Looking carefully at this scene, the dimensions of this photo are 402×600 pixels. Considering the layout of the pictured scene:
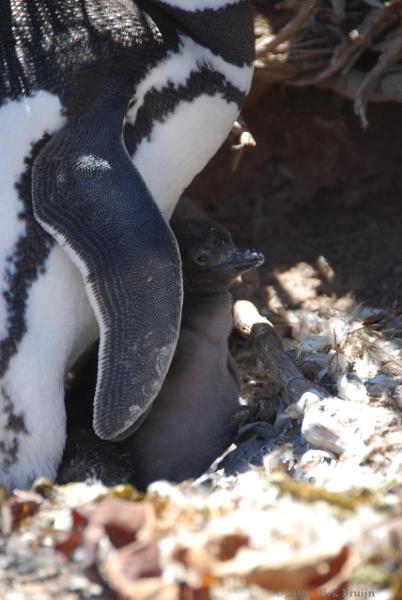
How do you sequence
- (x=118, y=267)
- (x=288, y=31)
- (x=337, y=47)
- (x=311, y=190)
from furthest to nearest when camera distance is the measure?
(x=311, y=190) → (x=337, y=47) → (x=288, y=31) → (x=118, y=267)

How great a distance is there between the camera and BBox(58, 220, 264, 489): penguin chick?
2.20 m

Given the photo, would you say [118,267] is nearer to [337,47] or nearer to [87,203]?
[87,203]

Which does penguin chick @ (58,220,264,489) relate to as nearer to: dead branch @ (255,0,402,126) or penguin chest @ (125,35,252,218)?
penguin chest @ (125,35,252,218)

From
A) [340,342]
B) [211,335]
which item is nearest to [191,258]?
[211,335]

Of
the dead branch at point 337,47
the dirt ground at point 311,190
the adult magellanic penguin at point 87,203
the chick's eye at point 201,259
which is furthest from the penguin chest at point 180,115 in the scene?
the dirt ground at point 311,190

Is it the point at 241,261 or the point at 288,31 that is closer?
the point at 241,261

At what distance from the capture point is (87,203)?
1.98 m

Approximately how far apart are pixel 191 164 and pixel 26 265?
1.67 feet

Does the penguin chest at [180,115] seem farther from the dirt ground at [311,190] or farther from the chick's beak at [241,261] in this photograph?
the dirt ground at [311,190]

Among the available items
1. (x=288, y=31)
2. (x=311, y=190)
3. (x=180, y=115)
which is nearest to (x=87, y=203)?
(x=180, y=115)

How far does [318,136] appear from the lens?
3350 millimetres

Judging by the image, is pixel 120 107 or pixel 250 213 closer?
pixel 120 107

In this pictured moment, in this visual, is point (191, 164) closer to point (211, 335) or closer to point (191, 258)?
point (191, 258)

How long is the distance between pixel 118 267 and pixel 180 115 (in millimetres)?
491
